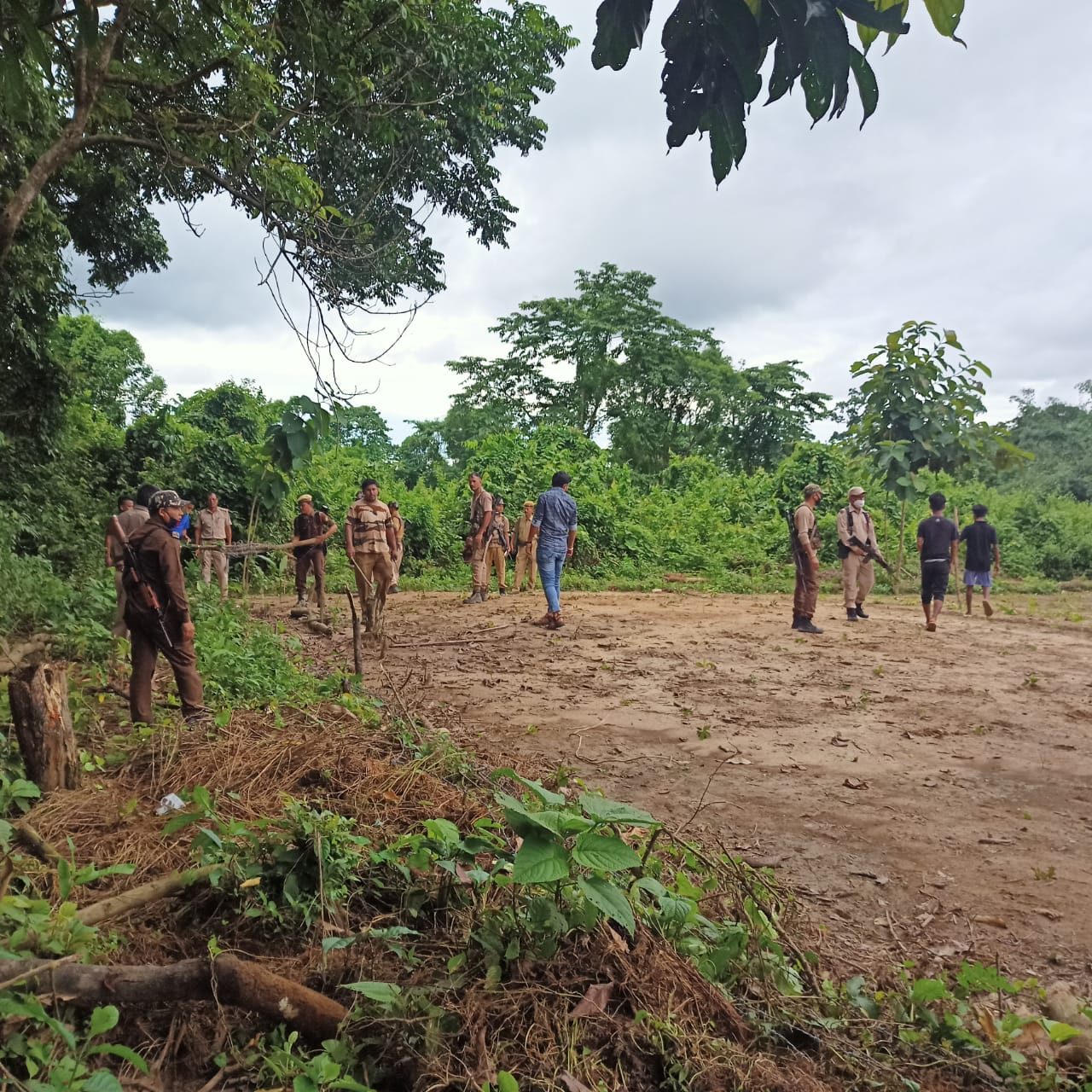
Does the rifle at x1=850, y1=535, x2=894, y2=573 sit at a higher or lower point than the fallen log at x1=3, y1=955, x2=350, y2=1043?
higher

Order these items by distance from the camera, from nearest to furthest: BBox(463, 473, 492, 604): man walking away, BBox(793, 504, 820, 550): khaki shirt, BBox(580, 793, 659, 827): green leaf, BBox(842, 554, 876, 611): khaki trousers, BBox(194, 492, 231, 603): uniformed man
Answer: BBox(580, 793, 659, 827): green leaf → BBox(793, 504, 820, 550): khaki shirt → BBox(842, 554, 876, 611): khaki trousers → BBox(194, 492, 231, 603): uniformed man → BBox(463, 473, 492, 604): man walking away

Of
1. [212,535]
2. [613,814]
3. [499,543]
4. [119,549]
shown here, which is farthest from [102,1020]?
[499,543]

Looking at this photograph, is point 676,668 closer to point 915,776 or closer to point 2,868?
point 915,776

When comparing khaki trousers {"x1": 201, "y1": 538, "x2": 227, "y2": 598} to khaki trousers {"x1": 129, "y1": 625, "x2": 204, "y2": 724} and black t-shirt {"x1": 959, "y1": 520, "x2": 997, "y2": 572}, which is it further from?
black t-shirt {"x1": 959, "y1": 520, "x2": 997, "y2": 572}

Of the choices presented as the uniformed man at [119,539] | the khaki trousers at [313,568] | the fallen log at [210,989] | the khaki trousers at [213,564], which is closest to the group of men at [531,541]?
the khaki trousers at [313,568]

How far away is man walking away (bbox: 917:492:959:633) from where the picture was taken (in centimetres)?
1062

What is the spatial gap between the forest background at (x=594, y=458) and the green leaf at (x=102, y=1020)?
4905 mm

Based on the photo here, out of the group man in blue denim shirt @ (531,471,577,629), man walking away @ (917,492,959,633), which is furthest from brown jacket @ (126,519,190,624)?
man walking away @ (917,492,959,633)

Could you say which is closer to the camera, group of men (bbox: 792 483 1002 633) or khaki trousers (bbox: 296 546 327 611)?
group of men (bbox: 792 483 1002 633)

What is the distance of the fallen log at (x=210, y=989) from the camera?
7.00 feet

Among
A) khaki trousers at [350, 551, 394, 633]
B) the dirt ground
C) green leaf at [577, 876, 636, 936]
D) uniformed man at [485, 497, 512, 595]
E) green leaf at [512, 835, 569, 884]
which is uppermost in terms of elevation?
uniformed man at [485, 497, 512, 595]

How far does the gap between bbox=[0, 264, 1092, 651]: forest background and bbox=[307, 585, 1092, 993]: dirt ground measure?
3031 mm

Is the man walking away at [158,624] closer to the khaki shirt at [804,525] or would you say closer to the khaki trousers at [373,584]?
the khaki trousers at [373,584]

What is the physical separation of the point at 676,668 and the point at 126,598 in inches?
205
